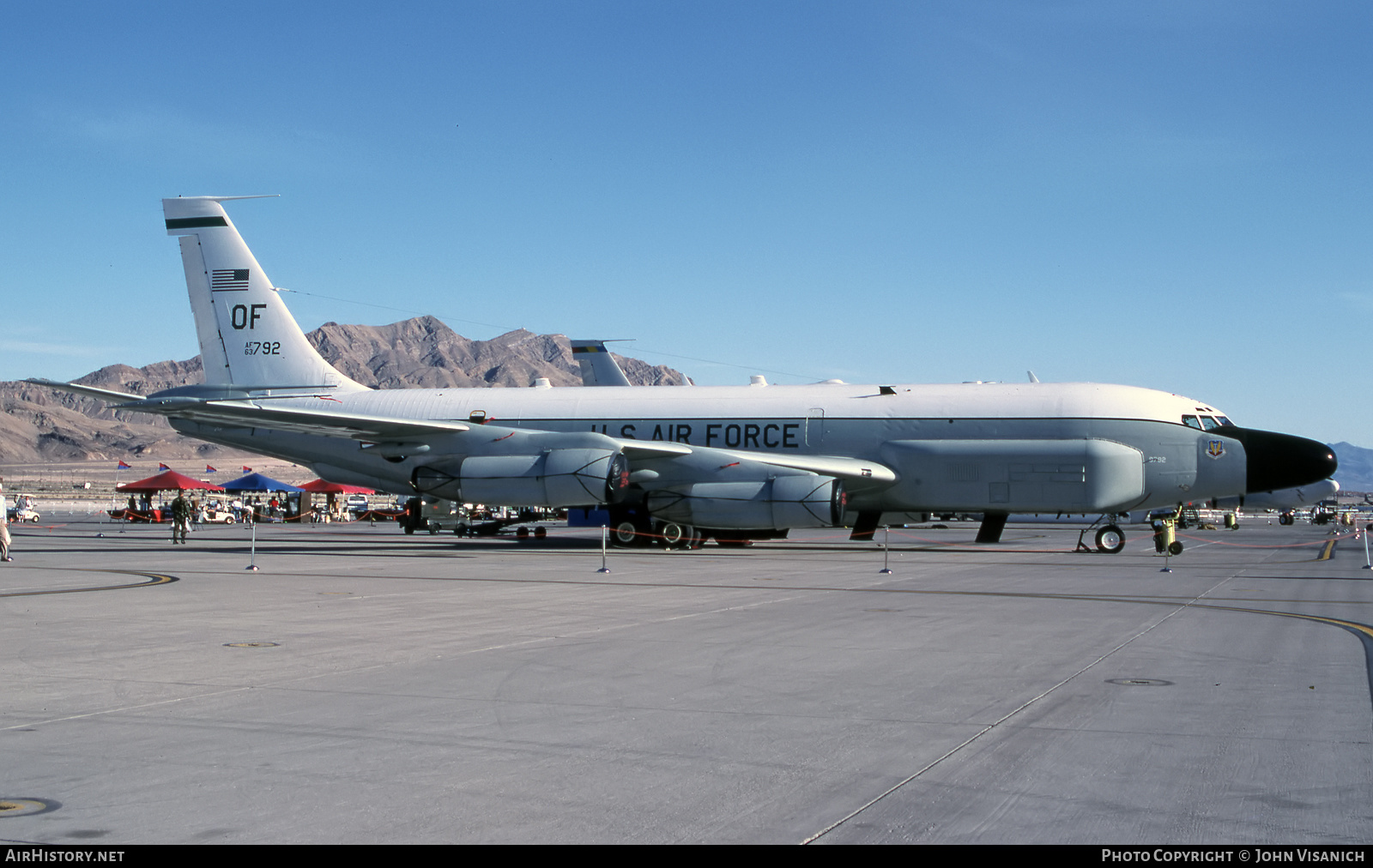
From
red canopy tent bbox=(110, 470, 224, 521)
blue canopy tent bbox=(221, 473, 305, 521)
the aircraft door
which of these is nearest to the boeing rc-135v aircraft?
the aircraft door

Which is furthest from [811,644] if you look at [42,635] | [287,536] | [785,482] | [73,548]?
[287,536]

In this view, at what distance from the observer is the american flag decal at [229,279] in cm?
3466

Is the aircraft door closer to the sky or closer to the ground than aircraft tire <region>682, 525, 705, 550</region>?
closer to the sky

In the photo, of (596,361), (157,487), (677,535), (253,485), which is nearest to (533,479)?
(677,535)

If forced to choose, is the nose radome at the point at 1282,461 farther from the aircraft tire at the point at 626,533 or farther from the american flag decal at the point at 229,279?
the american flag decal at the point at 229,279

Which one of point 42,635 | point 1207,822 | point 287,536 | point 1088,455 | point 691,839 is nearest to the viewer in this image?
point 691,839

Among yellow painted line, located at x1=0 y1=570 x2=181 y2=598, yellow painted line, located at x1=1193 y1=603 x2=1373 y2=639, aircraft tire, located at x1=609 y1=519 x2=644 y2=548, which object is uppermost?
aircraft tire, located at x1=609 y1=519 x2=644 y2=548

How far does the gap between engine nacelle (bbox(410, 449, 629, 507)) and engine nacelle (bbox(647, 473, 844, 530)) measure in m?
1.85

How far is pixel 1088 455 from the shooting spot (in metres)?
29.9

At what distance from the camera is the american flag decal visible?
3466 cm

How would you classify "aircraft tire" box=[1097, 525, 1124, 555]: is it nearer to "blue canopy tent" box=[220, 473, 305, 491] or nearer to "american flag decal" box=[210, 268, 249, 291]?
"american flag decal" box=[210, 268, 249, 291]

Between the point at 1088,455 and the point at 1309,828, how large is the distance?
2589cm

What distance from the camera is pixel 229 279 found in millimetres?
34750

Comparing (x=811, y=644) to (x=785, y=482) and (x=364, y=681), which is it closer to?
(x=364, y=681)
